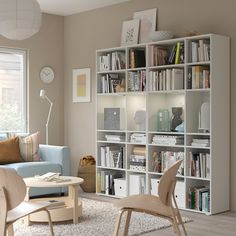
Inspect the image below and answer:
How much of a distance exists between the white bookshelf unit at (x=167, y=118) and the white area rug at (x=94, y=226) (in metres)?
0.71

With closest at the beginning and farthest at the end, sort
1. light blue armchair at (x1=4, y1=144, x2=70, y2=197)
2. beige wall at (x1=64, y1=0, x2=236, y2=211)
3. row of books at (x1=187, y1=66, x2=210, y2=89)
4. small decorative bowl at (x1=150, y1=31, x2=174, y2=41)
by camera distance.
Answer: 1. row of books at (x1=187, y1=66, x2=210, y2=89)
2. beige wall at (x1=64, y1=0, x2=236, y2=211)
3. small decorative bowl at (x1=150, y1=31, x2=174, y2=41)
4. light blue armchair at (x1=4, y1=144, x2=70, y2=197)

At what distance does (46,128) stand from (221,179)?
2998 millimetres

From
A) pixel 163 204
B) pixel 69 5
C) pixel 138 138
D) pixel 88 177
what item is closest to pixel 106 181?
pixel 88 177

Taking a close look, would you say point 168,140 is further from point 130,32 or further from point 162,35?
point 130,32

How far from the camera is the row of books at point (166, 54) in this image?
603cm

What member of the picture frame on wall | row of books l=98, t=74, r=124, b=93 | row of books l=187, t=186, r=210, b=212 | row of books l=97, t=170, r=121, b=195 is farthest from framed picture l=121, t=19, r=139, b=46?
row of books l=187, t=186, r=210, b=212

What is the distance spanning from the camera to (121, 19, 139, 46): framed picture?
6859mm

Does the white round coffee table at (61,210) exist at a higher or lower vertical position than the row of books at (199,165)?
lower

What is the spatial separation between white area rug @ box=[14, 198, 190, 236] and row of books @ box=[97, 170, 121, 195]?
3.57ft

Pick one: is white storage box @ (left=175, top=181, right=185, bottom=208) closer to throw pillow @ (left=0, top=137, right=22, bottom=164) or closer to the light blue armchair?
the light blue armchair

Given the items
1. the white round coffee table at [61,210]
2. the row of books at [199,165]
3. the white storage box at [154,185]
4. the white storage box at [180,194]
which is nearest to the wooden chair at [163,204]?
the white round coffee table at [61,210]

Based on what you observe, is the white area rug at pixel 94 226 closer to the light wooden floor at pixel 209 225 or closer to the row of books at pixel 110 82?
the light wooden floor at pixel 209 225

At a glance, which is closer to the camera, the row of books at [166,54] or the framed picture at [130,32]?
the row of books at [166,54]

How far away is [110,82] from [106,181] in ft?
4.44
